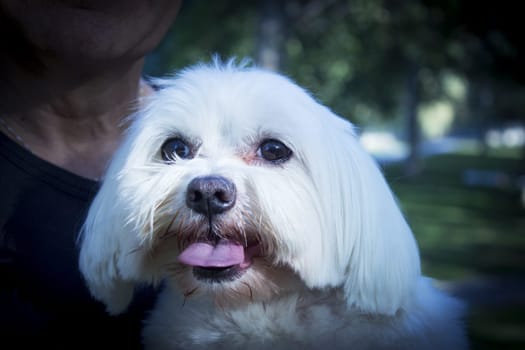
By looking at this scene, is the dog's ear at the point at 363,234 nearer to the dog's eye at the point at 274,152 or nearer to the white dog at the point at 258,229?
the white dog at the point at 258,229

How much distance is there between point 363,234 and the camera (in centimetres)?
195

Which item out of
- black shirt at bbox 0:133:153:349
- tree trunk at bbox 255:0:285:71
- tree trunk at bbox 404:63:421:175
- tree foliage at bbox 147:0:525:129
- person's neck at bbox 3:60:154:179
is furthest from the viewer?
tree trunk at bbox 404:63:421:175

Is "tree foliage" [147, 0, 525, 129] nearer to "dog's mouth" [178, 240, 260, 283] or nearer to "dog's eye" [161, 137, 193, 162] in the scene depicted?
"dog's eye" [161, 137, 193, 162]

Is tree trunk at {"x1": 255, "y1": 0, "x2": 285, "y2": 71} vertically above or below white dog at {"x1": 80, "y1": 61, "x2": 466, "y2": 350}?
above

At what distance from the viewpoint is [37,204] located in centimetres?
233

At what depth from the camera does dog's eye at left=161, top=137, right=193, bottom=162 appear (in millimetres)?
2125

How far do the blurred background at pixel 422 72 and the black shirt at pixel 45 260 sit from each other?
88 cm

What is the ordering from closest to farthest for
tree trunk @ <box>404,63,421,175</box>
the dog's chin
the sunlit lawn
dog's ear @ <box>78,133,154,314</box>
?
1. the dog's chin
2. dog's ear @ <box>78,133,154,314</box>
3. the sunlit lawn
4. tree trunk @ <box>404,63,421,175</box>

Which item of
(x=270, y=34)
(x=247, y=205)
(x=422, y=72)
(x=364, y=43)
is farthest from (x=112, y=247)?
(x=422, y=72)

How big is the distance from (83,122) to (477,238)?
10.7 meters

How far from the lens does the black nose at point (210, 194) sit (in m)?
1.78

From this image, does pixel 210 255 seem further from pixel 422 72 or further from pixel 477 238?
pixel 422 72

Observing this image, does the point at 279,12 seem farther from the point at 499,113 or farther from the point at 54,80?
the point at 499,113

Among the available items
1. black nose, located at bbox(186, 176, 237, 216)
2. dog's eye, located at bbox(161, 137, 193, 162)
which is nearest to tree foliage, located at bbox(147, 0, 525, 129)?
dog's eye, located at bbox(161, 137, 193, 162)
